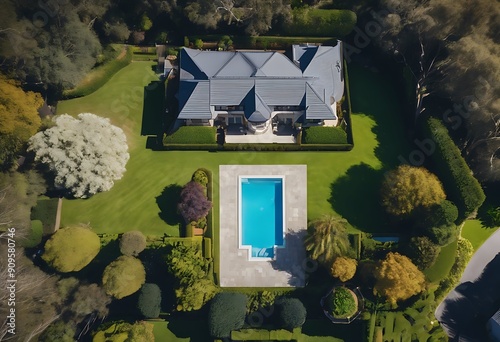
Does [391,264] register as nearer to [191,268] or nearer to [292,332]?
[292,332]

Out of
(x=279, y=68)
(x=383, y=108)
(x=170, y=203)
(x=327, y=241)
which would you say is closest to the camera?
(x=327, y=241)

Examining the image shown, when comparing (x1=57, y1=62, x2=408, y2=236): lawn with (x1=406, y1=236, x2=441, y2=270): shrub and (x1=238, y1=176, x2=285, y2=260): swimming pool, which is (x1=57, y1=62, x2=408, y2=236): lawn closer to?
(x1=238, y1=176, x2=285, y2=260): swimming pool

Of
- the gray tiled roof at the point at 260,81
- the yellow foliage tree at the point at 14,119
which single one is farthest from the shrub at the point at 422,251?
the yellow foliage tree at the point at 14,119

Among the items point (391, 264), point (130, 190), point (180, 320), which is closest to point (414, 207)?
point (391, 264)

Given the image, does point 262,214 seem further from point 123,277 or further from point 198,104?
point 123,277

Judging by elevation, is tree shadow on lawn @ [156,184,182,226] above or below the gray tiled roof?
below

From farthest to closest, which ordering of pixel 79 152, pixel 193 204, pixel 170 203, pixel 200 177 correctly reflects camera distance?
pixel 170 203
pixel 200 177
pixel 193 204
pixel 79 152

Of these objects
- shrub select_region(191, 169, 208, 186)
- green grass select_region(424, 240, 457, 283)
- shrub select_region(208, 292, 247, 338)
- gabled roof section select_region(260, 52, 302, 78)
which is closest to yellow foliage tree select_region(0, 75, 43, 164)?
shrub select_region(191, 169, 208, 186)

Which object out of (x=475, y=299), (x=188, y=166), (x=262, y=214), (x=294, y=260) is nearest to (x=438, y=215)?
(x=475, y=299)
